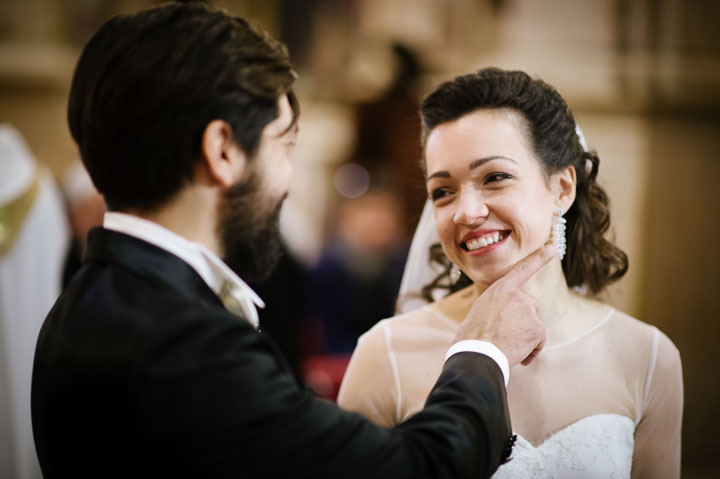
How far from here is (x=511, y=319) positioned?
1.61 meters

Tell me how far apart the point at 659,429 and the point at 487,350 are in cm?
79

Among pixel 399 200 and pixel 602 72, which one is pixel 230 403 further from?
pixel 602 72

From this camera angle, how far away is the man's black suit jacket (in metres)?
1.17

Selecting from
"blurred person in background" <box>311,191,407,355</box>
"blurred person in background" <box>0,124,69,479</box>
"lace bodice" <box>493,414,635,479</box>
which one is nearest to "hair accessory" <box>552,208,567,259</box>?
"lace bodice" <box>493,414,635,479</box>

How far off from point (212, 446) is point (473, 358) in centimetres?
59

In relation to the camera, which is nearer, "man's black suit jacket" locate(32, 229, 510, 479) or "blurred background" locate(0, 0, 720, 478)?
"man's black suit jacket" locate(32, 229, 510, 479)

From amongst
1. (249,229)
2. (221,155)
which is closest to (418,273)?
(249,229)

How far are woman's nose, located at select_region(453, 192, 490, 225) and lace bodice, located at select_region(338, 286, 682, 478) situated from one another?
380 millimetres

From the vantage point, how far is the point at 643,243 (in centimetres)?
564

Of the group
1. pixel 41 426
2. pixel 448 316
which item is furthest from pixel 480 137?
pixel 41 426

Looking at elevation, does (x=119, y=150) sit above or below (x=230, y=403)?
above

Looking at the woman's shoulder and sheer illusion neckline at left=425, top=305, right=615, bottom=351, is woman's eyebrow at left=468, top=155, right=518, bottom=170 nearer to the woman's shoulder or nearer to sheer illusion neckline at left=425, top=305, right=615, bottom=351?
sheer illusion neckline at left=425, top=305, right=615, bottom=351

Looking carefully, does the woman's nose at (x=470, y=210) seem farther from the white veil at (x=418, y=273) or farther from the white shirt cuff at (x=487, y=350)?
the white veil at (x=418, y=273)

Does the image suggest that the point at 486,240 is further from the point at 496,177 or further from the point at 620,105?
the point at 620,105
